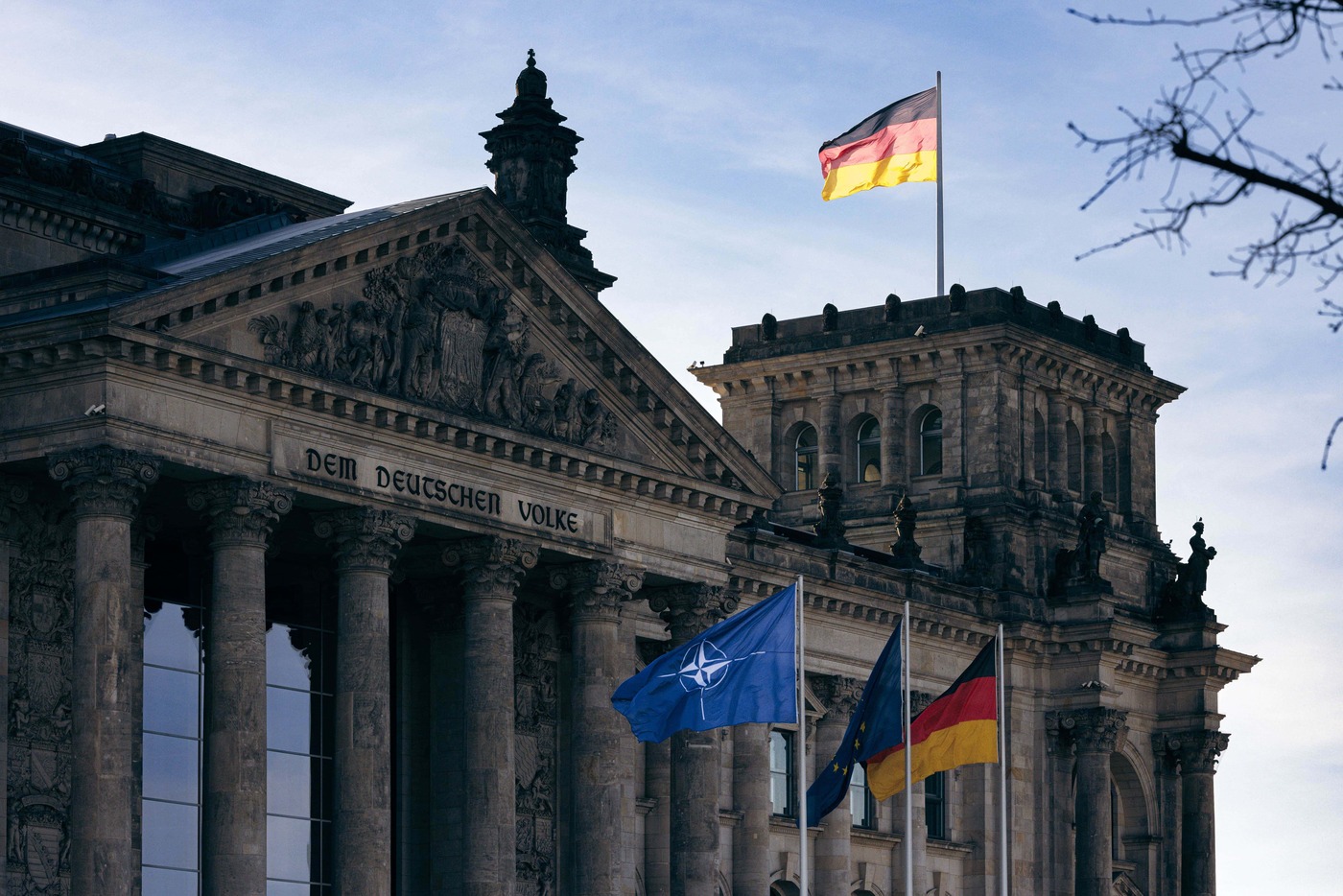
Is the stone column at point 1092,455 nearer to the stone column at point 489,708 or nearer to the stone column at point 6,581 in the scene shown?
the stone column at point 489,708

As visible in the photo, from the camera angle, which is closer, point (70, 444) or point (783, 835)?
point (70, 444)

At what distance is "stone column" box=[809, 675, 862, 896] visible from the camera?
5797 centimetres

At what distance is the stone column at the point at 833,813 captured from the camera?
57969mm

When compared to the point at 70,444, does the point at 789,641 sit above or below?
below

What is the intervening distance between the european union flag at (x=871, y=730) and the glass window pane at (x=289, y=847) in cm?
957

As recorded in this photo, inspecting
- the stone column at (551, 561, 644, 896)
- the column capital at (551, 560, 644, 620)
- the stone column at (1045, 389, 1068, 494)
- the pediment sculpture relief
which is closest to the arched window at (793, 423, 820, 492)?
the stone column at (1045, 389, 1068, 494)

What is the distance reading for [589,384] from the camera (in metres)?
45.9

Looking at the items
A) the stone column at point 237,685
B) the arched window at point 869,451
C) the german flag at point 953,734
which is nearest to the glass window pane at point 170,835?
the stone column at point 237,685

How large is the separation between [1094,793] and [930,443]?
1051 centimetres

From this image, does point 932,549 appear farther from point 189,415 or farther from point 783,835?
point 189,415

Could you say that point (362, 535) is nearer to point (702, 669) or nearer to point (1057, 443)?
point (702, 669)

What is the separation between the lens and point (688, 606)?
160ft

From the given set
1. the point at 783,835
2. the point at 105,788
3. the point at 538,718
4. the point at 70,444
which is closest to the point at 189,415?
the point at 70,444

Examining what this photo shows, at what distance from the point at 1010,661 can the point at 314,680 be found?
2253cm
